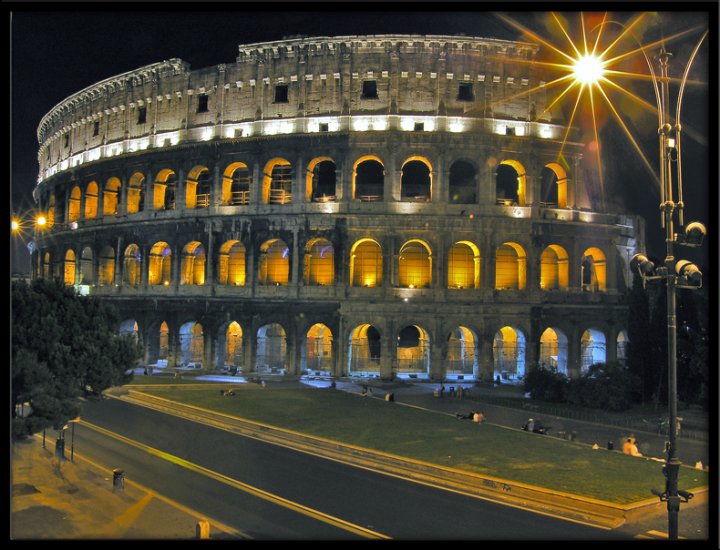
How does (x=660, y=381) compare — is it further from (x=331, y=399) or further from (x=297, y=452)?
(x=297, y=452)

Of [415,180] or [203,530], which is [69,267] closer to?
[415,180]

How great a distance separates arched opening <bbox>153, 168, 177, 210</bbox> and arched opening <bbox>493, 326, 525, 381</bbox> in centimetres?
2430

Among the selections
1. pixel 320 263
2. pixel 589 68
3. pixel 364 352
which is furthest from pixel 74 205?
pixel 589 68

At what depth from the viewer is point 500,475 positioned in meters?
14.8

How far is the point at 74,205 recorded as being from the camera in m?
43.4

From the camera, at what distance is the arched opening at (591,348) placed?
35.9m

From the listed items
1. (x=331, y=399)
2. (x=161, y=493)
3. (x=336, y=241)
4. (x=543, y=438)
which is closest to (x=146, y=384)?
(x=331, y=399)

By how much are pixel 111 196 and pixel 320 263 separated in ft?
57.0

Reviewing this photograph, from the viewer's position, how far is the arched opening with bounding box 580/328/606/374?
3588cm

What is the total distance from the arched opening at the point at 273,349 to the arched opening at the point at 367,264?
6.39m

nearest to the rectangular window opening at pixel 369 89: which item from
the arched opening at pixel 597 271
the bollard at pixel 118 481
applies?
the arched opening at pixel 597 271

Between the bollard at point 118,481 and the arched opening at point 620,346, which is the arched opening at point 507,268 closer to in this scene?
the arched opening at point 620,346

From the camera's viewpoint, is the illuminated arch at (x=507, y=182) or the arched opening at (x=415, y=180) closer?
the arched opening at (x=415, y=180)

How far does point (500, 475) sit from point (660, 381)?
1705 centimetres
